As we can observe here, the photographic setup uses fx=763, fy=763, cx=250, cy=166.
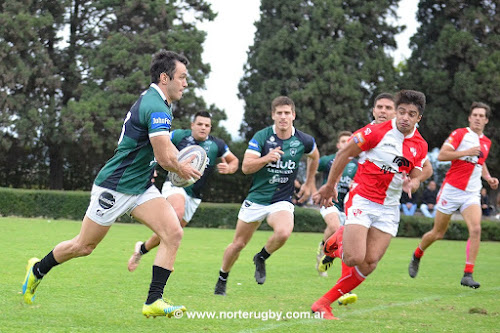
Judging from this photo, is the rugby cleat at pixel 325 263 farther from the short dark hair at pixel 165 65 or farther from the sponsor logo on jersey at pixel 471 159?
the short dark hair at pixel 165 65

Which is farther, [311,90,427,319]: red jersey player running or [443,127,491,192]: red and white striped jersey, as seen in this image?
[443,127,491,192]: red and white striped jersey

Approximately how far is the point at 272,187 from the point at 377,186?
6.50 feet

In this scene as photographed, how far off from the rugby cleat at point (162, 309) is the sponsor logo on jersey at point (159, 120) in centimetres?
152

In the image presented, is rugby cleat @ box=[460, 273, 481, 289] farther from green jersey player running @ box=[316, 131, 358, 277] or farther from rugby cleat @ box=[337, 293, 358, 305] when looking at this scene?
rugby cleat @ box=[337, 293, 358, 305]

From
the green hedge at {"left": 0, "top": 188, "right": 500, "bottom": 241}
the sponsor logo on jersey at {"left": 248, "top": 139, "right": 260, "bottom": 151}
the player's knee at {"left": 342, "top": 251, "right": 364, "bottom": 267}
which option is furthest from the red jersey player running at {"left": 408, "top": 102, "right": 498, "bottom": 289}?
the green hedge at {"left": 0, "top": 188, "right": 500, "bottom": 241}

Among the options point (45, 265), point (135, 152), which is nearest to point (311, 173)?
point (135, 152)

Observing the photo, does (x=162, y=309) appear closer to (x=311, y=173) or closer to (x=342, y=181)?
(x=311, y=173)

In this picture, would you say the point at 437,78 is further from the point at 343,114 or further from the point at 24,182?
the point at 24,182

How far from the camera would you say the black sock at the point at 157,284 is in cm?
672

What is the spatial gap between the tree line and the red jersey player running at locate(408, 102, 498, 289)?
23.6 m

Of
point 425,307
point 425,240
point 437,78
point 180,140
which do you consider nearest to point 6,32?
point 437,78

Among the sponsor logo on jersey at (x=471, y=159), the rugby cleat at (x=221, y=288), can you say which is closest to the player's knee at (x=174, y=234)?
the rugby cleat at (x=221, y=288)

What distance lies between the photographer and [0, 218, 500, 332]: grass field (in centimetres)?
692

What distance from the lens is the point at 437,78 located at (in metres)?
36.1
